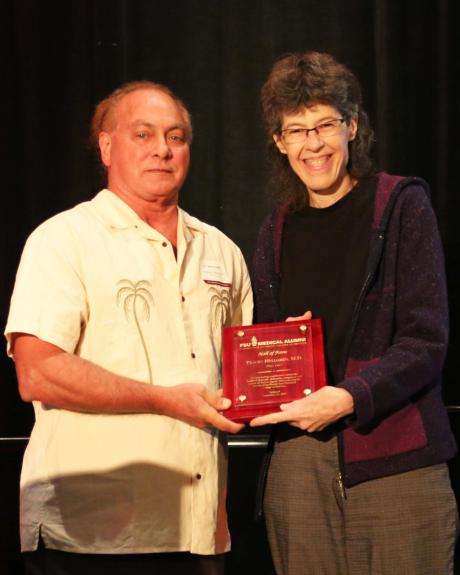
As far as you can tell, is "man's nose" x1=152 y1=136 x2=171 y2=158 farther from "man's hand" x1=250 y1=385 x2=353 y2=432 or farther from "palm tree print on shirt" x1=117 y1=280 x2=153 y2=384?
"man's hand" x1=250 y1=385 x2=353 y2=432

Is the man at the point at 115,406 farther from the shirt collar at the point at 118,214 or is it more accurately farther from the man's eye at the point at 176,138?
the man's eye at the point at 176,138

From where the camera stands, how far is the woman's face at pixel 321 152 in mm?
2934

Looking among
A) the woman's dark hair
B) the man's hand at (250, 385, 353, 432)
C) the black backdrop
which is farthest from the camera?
the black backdrop

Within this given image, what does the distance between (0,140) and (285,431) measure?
1831 millimetres

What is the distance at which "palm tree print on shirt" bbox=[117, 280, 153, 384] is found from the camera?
9.19 feet

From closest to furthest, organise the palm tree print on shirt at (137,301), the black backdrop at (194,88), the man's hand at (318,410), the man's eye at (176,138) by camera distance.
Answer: the man's hand at (318,410), the palm tree print on shirt at (137,301), the man's eye at (176,138), the black backdrop at (194,88)

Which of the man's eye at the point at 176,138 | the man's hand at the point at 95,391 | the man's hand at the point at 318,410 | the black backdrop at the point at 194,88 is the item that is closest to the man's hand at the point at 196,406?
the man's hand at the point at 95,391

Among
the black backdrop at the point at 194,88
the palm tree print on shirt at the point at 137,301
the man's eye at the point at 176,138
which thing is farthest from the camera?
the black backdrop at the point at 194,88

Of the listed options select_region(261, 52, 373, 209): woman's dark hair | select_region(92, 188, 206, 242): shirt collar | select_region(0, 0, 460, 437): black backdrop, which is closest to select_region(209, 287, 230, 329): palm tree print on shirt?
select_region(92, 188, 206, 242): shirt collar

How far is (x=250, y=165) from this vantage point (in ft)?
13.3

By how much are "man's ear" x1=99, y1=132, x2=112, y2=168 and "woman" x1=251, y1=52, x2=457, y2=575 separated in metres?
0.50

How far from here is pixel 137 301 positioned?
2.82 m

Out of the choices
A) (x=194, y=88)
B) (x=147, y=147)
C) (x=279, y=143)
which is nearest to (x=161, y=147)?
(x=147, y=147)

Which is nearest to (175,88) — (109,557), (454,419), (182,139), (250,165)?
(250,165)
